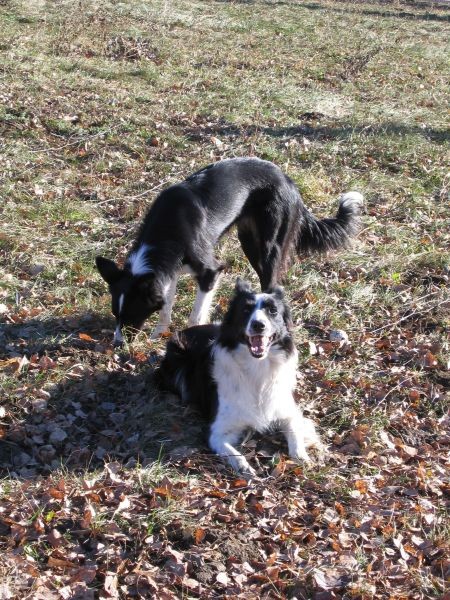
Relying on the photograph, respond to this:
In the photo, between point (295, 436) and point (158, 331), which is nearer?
point (295, 436)

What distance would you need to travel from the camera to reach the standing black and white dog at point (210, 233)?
20.5 ft

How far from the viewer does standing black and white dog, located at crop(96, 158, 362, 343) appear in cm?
624

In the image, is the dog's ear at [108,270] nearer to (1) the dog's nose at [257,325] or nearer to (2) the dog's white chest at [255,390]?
(2) the dog's white chest at [255,390]

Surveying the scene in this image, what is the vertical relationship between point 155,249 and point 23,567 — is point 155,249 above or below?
above

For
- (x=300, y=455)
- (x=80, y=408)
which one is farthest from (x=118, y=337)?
(x=300, y=455)

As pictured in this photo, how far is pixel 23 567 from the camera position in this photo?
3857 millimetres

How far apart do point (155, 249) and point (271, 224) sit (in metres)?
1.44

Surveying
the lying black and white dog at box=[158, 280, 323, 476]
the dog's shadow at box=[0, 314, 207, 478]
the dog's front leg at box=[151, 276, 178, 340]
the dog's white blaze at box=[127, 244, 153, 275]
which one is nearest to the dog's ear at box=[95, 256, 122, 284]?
the dog's white blaze at box=[127, 244, 153, 275]

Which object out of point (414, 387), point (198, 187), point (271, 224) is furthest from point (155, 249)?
point (414, 387)

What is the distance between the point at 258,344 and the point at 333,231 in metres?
2.92

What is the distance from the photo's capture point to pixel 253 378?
5.32 meters

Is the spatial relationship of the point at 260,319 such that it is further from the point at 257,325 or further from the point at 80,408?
the point at 80,408

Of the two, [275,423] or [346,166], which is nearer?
[275,423]

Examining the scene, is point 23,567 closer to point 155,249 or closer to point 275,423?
point 275,423
